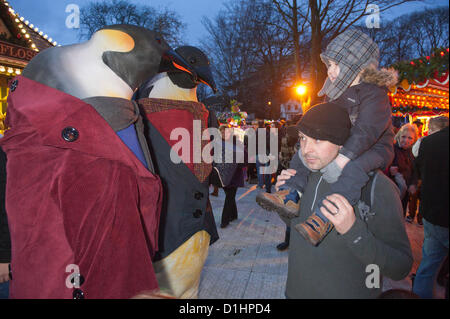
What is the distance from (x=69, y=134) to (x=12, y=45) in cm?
909

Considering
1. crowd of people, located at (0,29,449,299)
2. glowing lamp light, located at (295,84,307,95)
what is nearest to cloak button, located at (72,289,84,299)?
crowd of people, located at (0,29,449,299)

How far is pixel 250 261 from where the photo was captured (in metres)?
4.05

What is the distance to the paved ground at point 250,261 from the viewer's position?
329cm

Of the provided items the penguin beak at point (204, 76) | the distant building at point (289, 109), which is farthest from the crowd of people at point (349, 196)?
the distant building at point (289, 109)

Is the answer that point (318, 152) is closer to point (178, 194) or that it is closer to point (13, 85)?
→ point (178, 194)

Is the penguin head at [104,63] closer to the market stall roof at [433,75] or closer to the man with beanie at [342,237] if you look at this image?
the man with beanie at [342,237]

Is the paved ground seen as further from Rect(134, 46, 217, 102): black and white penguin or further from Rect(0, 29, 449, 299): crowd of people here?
Rect(134, 46, 217, 102): black and white penguin

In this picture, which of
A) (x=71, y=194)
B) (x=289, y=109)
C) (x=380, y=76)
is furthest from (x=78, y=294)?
(x=289, y=109)

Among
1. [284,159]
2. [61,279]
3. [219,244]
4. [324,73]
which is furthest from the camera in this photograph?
[324,73]

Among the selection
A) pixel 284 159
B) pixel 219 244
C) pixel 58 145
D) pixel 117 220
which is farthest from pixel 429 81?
pixel 284 159

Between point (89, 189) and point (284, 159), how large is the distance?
24.0 ft

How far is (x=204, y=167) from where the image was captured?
1.82m
